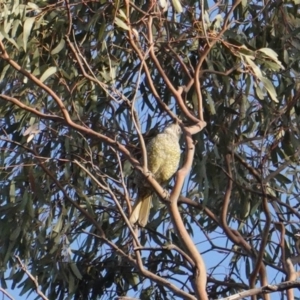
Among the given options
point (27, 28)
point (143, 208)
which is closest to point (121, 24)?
point (27, 28)

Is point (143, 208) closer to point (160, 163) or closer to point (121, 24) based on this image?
point (160, 163)

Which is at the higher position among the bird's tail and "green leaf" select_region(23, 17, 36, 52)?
"green leaf" select_region(23, 17, 36, 52)

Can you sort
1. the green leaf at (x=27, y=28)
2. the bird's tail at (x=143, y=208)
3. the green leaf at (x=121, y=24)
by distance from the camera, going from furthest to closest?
1. the bird's tail at (x=143, y=208)
2. the green leaf at (x=27, y=28)
3. the green leaf at (x=121, y=24)

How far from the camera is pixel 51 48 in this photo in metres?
4.63

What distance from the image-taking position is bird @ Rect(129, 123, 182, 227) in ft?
15.6

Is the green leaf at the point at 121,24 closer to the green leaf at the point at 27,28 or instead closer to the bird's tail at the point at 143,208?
the green leaf at the point at 27,28

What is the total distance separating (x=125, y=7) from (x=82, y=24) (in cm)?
40

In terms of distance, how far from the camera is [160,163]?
4941mm

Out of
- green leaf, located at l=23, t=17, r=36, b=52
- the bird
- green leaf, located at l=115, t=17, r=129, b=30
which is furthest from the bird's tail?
green leaf, located at l=115, t=17, r=129, b=30

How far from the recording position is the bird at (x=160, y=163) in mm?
4762

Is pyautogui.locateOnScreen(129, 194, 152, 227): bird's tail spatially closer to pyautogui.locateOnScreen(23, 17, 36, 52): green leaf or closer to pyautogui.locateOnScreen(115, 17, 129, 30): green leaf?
pyautogui.locateOnScreen(23, 17, 36, 52): green leaf

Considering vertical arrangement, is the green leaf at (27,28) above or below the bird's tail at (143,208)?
above

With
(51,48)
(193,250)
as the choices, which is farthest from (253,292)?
(51,48)

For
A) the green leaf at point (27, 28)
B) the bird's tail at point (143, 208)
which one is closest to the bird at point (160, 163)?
the bird's tail at point (143, 208)
